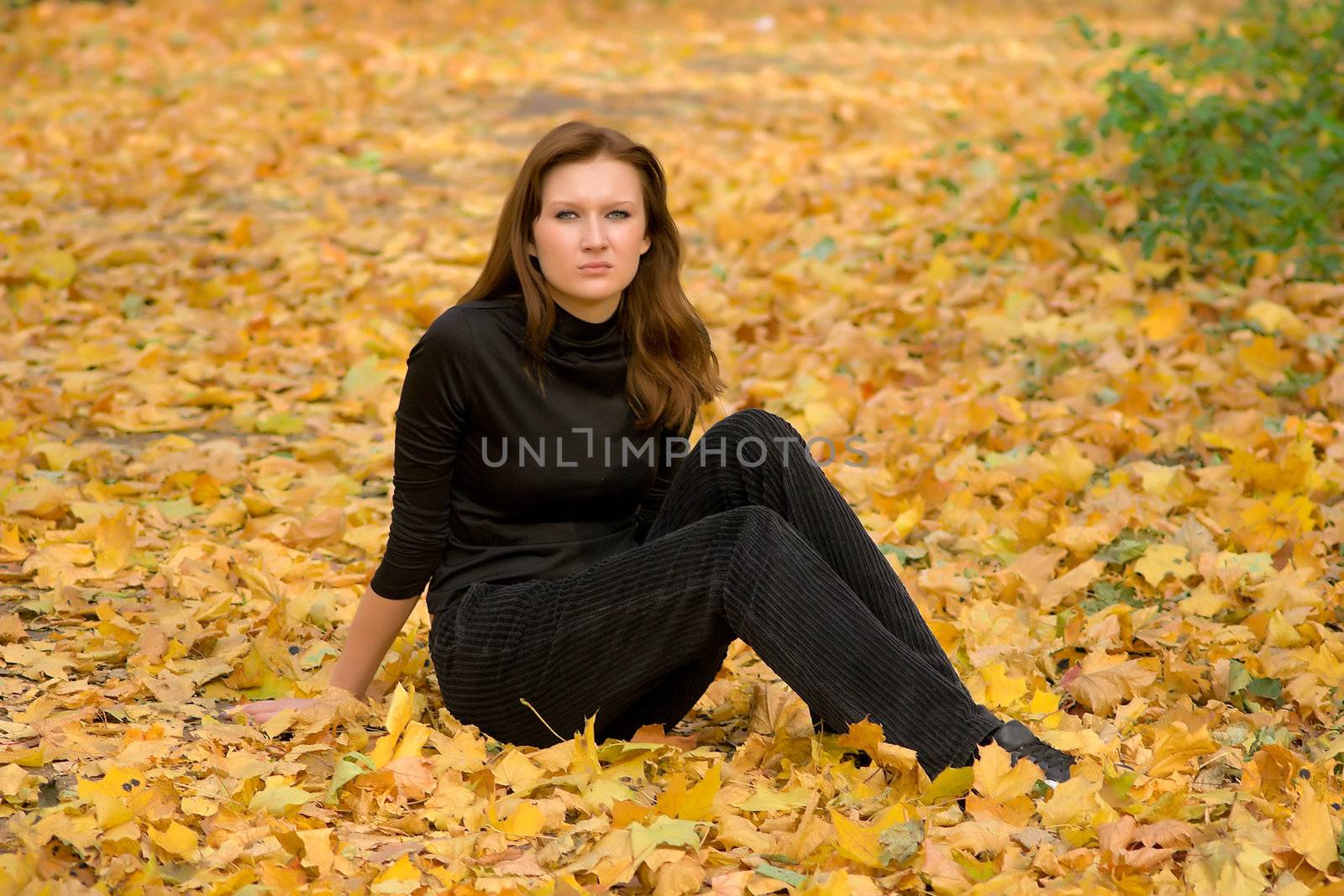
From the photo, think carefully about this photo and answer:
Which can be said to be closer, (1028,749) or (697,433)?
(1028,749)

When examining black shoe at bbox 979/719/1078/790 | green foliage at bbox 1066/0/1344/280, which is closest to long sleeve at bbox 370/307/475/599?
black shoe at bbox 979/719/1078/790

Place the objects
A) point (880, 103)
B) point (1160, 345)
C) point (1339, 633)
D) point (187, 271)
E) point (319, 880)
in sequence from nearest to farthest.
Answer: point (319, 880) → point (1339, 633) → point (1160, 345) → point (187, 271) → point (880, 103)

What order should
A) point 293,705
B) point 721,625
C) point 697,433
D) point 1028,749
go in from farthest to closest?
point 697,433, point 293,705, point 721,625, point 1028,749

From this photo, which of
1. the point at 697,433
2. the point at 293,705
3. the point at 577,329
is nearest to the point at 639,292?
the point at 577,329

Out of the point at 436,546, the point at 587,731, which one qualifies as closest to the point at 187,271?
the point at 436,546

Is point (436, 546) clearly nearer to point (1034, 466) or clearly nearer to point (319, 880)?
point (319, 880)

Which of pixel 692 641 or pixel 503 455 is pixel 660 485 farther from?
pixel 692 641

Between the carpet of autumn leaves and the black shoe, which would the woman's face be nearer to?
the carpet of autumn leaves

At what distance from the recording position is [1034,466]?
378 cm

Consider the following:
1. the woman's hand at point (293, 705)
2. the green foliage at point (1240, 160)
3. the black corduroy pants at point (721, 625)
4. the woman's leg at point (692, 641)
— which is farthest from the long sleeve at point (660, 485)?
the green foliage at point (1240, 160)

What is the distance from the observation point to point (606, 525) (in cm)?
283

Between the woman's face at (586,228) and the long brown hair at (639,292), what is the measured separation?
23 millimetres

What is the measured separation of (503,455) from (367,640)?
1.42 feet

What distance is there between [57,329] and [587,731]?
3.25 m
